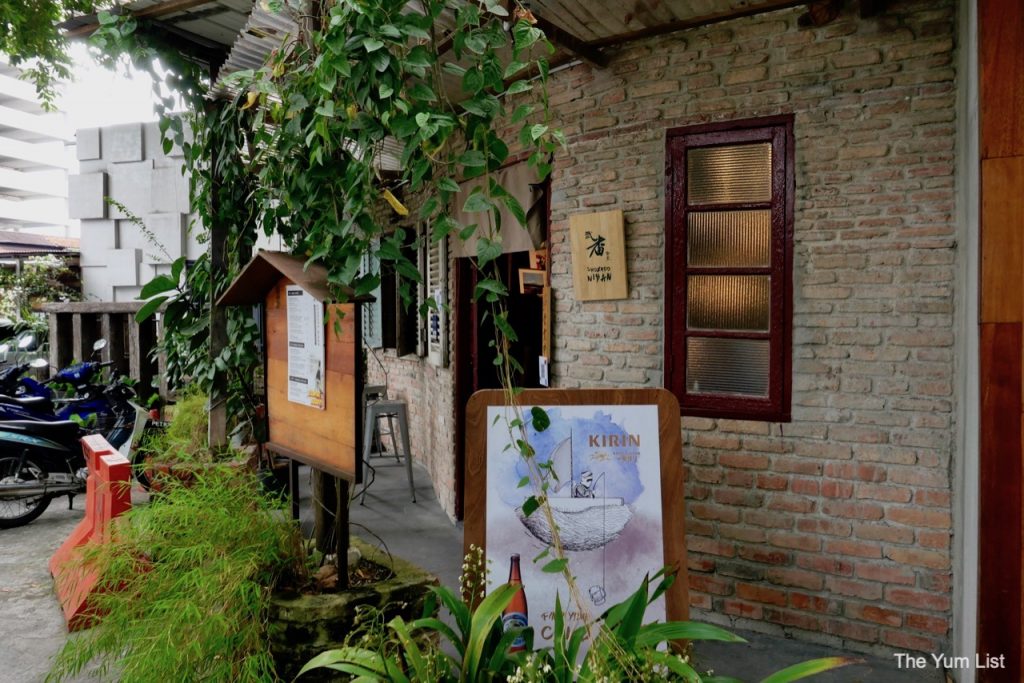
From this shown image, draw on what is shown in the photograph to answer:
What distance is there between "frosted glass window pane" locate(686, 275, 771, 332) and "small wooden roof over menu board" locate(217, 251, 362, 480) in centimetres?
214

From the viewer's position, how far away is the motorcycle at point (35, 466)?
17.1 feet

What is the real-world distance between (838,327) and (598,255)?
4.43ft

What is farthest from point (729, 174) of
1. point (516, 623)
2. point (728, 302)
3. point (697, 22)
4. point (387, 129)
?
point (516, 623)

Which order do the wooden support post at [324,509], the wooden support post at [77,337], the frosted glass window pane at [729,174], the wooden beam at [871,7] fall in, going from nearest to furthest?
the wooden support post at [324,509] < the wooden beam at [871,7] < the frosted glass window pane at [729,174] < the wooden support post at [77,337]

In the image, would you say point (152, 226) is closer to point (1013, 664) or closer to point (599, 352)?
point (599, 352)

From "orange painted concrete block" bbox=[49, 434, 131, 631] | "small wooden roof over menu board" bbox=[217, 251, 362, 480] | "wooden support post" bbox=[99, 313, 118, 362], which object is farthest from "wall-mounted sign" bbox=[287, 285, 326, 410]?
"wooden support post" bbox=[99, 313, 118, 362]

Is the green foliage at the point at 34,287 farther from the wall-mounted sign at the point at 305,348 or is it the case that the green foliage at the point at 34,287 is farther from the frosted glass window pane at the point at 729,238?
the frosted glass window pane at the point at 729,238

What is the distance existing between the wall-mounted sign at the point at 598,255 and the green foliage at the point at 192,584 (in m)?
2.20

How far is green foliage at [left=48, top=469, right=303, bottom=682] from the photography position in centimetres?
213

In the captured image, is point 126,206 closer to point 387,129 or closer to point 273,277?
point 273,277

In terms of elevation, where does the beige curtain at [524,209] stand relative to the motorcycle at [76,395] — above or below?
above

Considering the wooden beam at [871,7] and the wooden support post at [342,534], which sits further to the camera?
the wooden beam at [871,7]

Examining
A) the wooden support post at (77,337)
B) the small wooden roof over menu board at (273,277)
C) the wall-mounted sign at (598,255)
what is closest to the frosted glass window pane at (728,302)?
the wall-mounted sign at (598,255)

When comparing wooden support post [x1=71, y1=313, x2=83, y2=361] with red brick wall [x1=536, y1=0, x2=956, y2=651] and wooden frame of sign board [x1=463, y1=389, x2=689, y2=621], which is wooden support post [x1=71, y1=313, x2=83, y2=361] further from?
wooden frame of sign board [x1=463, y1=389, x2=689, y2=621]
